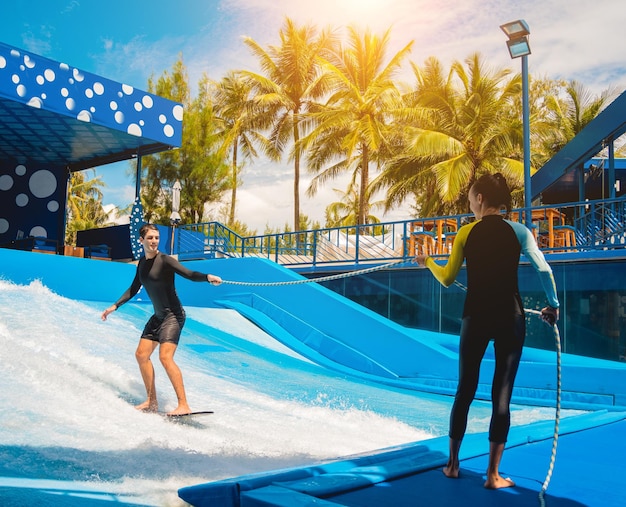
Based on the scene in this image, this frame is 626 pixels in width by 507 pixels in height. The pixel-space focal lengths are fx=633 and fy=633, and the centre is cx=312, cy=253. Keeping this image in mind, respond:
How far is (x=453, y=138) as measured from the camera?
2634 cm

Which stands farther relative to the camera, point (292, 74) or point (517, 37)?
point (292, 74)

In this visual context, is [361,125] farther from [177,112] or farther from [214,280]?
[214,280]

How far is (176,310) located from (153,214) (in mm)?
30777

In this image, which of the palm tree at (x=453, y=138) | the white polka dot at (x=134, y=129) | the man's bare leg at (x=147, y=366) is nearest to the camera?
the man's bare leg at (x=147, y=366)

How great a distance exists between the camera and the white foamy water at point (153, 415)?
4.18 metres

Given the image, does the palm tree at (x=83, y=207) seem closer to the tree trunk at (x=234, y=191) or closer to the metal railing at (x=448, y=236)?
the tree trunk at (x=234, y=191)

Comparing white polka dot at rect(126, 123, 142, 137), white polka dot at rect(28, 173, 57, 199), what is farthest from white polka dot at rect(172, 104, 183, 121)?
white polka dot at rect(28, 173, 57, 199)

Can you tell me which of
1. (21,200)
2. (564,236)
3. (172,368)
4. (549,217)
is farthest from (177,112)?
(172,368)

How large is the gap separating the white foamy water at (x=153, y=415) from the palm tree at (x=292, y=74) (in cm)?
2275

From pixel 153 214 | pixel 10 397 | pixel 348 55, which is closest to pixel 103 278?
pixel 10 397

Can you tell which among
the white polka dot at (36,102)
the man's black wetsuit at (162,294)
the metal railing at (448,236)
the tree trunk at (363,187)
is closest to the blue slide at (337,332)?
the man's black wetsuit at (162,294)

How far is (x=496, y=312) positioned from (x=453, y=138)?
24098 millimetres

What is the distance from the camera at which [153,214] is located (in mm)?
35156

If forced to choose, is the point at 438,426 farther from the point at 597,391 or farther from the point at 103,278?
the point at 103,278
